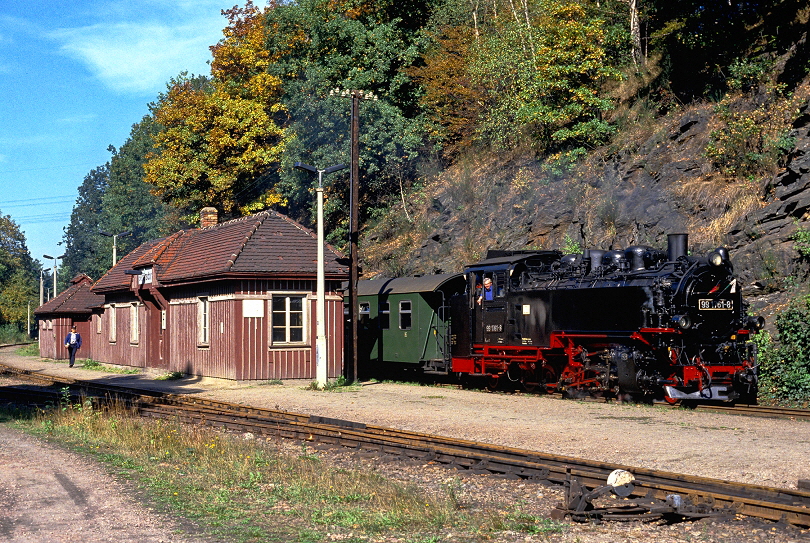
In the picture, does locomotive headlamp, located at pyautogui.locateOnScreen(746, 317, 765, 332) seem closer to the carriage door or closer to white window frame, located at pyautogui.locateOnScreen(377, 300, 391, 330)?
the carriage door

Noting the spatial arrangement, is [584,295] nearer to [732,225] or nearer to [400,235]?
[732,225]

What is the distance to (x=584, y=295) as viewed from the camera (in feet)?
59.8

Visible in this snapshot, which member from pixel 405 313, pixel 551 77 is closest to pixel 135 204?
pixel 551 77

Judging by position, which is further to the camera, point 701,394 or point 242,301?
point 242,301

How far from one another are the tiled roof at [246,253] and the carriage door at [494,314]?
517cm

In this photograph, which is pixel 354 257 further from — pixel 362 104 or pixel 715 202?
pixel 362 104

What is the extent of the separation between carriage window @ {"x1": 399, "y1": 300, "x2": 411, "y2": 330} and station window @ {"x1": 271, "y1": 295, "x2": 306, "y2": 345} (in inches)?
115

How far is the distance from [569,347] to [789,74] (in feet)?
42.9

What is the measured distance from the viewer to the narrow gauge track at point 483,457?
7934mm

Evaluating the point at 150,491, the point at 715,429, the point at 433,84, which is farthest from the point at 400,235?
the point at 150,491

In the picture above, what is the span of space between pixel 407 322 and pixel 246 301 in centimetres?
477

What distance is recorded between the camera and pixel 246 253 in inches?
947

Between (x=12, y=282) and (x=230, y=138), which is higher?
(x=230, y=138)

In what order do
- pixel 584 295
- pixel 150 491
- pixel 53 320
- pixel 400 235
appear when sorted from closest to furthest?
pixel 150 491
pixel 584 295
pixel 400 235
pixel 53 320
